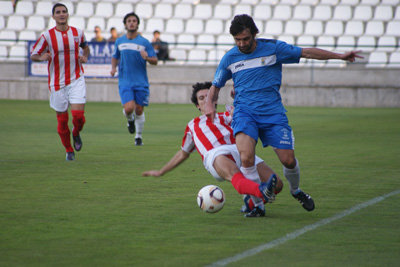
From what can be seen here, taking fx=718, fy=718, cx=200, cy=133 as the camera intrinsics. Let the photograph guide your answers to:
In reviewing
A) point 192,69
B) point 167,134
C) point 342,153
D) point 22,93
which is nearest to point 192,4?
point 192,69

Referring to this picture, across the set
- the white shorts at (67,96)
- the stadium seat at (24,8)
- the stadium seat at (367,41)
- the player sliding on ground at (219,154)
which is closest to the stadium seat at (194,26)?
the stadium seat at (367,41)

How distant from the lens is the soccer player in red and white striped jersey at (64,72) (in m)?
10.4

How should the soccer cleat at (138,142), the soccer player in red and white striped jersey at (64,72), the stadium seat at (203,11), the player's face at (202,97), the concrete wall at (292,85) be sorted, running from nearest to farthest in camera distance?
the player's face at (202,97), the soccer player in red and white striped jersey at (64,72), the soccer cleat at (138,142), the concrete wall at (292,85), the stadium seat at (203,11)

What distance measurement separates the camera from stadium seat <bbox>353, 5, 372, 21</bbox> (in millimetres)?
27406

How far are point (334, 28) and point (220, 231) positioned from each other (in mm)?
22900

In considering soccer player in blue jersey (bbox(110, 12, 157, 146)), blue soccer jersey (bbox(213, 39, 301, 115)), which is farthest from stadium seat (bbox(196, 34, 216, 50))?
blue soccer jersey (bbox(213, 39, 301, 115))

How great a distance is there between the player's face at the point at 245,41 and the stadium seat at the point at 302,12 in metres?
22.3

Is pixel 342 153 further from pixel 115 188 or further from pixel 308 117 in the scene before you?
pixel 308 117

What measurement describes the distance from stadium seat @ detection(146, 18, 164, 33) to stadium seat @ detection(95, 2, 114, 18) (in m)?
1.80

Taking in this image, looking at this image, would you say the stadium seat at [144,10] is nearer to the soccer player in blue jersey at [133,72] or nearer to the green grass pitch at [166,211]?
the soccer player in blue jersey at [133,72]

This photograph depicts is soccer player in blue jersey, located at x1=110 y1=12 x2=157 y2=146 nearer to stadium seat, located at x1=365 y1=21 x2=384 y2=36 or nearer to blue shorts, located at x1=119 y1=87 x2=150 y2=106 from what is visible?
blue shorts, located at x1=119 y1=87 x2=150 y2=106

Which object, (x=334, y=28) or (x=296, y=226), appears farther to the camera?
(x=334, y=28)

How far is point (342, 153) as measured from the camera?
1132 centimetres

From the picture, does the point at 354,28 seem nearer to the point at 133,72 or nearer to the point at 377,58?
the point at 377,58
